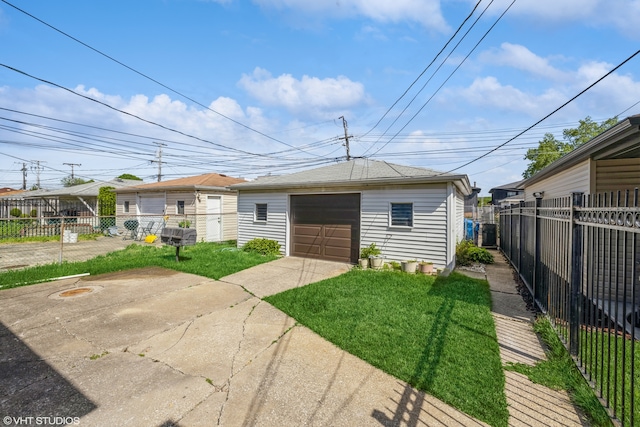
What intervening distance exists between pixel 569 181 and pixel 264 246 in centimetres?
912

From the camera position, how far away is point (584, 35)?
21.0 feet

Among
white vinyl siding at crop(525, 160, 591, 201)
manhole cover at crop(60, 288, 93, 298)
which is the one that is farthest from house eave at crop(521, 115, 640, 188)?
manhole cover at crop(60, 288, 93, 298)

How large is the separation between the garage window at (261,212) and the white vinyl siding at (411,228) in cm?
422

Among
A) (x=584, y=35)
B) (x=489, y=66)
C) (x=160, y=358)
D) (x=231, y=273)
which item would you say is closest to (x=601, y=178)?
(x=584, y=35)

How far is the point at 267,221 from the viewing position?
11.5 meters

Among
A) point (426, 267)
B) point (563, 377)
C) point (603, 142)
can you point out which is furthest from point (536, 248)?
point (563, 377)

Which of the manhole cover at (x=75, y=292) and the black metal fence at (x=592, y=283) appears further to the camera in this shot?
the manhole cover at (x=75, y=292)

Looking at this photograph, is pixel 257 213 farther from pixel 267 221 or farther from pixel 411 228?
pixel 411 228

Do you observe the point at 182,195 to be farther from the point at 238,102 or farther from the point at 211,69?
the point at 211,69

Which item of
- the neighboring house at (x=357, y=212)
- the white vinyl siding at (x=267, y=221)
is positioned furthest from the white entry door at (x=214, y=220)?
the neighboring house at (x=357, y=212)

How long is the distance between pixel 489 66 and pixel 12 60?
12068mm

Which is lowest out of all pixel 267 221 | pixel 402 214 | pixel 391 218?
pixel 267 221

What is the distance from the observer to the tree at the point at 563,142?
27000 millimetres

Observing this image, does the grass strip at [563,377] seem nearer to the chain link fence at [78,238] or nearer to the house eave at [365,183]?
the house eave at [365,183]
